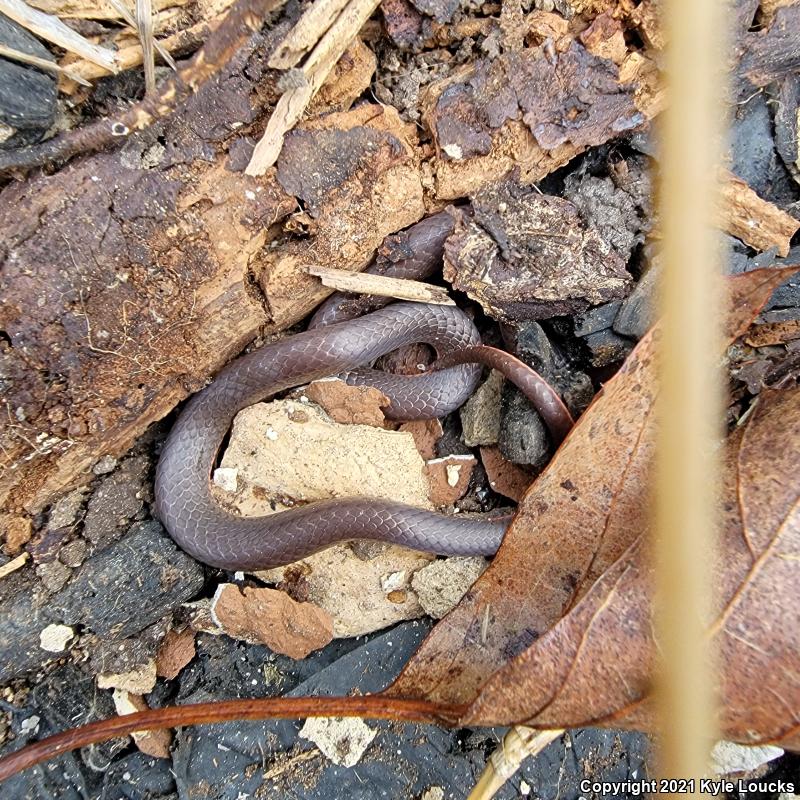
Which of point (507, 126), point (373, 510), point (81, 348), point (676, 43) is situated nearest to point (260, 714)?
point (373, 510)

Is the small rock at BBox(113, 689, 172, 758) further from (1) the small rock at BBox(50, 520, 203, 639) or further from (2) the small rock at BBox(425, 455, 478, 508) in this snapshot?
(2) the small rock at BBox(425, 455, 478, 508)

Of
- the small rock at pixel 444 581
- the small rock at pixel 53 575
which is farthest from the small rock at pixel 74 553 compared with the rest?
the small rock at pixel 444 581

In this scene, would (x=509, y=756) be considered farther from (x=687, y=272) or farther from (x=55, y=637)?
(x=55, y=637)

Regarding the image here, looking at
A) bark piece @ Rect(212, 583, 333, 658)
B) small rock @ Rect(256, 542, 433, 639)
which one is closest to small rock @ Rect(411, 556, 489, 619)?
small rock @ Rect(256, 542, 433, 639)

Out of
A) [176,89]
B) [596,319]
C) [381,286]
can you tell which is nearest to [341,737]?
[381,286]

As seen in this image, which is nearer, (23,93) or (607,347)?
(23,93)

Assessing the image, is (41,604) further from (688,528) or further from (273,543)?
(688,528)
